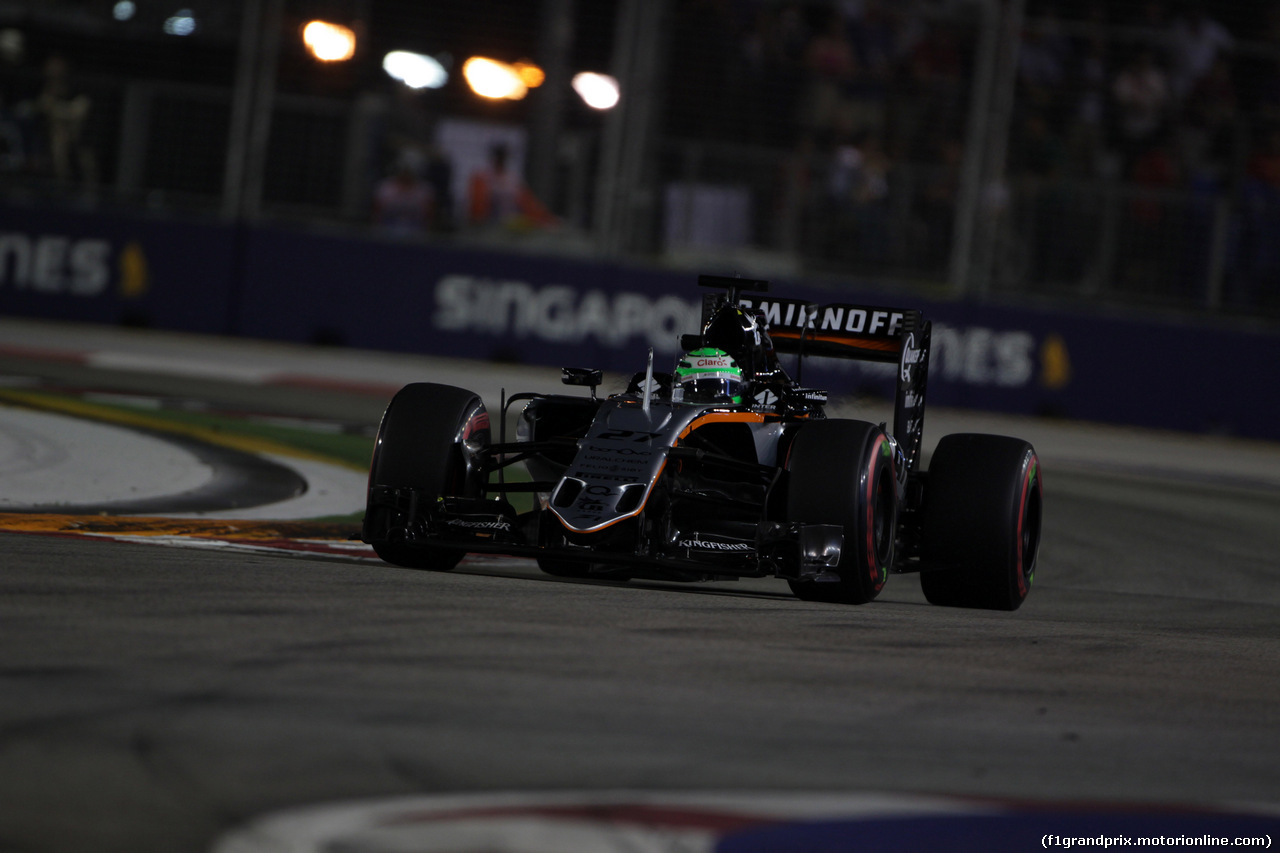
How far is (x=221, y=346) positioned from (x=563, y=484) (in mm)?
11752

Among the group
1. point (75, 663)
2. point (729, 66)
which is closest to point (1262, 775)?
point (75, 663)

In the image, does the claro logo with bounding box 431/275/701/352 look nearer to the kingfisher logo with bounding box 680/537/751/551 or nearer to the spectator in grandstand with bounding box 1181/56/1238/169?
the spectator in grandstand with bounding box 1181/56/1238/169

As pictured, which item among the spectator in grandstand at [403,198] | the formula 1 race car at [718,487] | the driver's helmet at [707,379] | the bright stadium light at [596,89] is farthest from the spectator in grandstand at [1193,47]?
the driver's helmet at [707,379]

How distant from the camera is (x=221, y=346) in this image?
56.6ft

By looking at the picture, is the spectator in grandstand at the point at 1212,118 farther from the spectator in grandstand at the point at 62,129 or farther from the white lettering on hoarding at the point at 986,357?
the spectator in grandstand at the point at 62,129

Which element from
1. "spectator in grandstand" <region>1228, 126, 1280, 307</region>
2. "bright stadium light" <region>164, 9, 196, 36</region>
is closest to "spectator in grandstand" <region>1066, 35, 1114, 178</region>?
"spectator in grandstand" <region>1228, 126, 1280, 307</region>

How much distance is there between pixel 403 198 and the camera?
1741 cm

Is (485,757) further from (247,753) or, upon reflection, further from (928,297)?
(928,297)

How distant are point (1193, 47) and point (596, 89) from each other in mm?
5822

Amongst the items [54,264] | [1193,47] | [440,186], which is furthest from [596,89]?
[1193,47]

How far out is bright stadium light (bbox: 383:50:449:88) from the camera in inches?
688

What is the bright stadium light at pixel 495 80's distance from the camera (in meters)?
17.3

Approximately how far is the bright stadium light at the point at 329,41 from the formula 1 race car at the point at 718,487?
1093 centimetres

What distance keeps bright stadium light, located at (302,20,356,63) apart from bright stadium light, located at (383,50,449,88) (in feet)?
1.27
